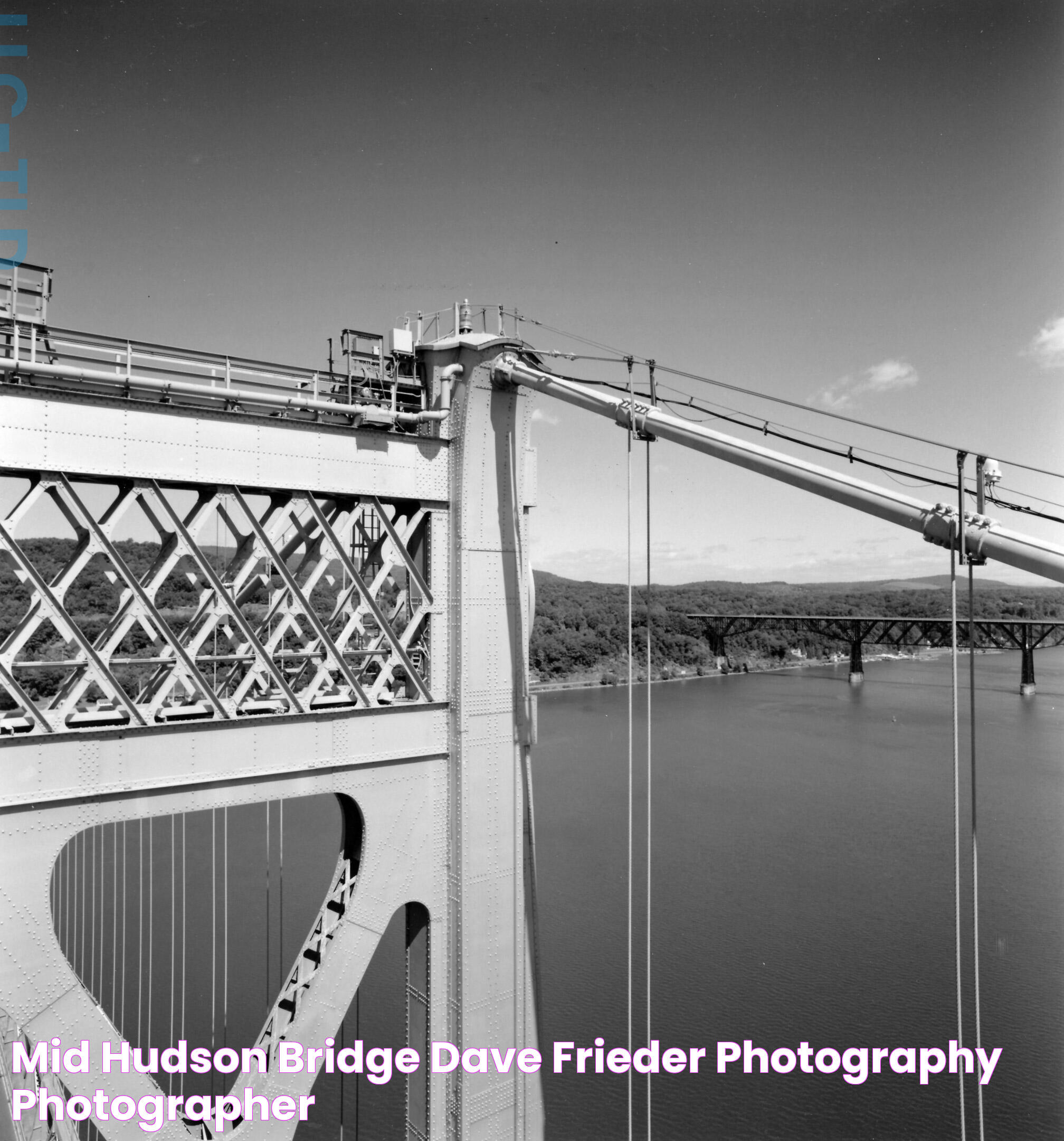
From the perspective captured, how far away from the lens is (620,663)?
4788 centimetres

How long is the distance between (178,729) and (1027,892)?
1559 centimetres

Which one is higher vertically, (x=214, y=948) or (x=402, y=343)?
(x=402, y=343)

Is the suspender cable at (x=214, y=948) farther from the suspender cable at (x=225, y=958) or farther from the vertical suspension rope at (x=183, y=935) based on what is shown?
the vertical suspension rope at (x=183, y=935)

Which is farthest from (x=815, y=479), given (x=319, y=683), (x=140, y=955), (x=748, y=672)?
(x=748, y=672)

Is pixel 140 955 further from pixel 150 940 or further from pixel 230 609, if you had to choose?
pixel 230 609

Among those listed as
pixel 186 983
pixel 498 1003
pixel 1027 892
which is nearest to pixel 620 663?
pixel 1027 892

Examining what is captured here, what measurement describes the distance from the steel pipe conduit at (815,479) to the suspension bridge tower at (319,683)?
19.6 inches

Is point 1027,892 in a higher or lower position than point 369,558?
lower

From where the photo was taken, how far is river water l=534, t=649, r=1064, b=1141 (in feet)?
33.5

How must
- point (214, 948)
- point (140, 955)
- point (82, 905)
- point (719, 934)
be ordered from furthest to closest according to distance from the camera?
point (719, 934), point (82, 905), point (140, 955), point (214, 948)

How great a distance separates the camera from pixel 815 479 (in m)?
4.53

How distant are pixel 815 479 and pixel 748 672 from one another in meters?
48.0

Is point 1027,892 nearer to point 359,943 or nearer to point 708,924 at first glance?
point 708,924

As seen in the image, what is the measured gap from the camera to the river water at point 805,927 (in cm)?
1020
